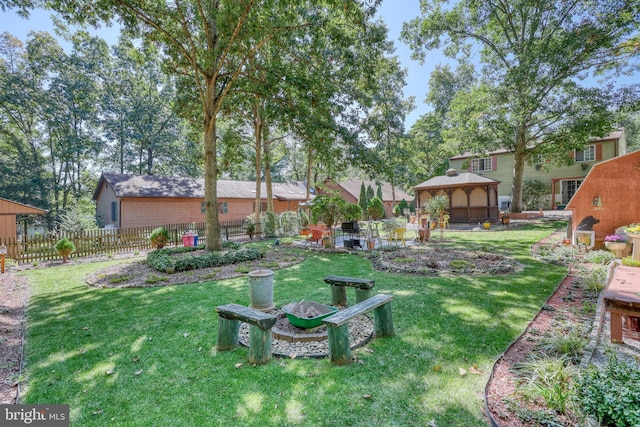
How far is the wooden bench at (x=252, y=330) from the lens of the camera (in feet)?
10.8

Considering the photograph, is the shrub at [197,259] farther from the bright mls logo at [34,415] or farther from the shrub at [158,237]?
the bright mls logo at [34,415]

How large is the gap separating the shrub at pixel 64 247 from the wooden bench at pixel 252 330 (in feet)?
36.1

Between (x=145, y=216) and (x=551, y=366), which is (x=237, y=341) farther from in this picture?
(x=145, y=216)

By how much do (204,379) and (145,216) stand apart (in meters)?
21.4

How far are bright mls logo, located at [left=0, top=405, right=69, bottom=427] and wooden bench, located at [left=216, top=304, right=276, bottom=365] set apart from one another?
155cm

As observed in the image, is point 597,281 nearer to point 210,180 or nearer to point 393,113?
point 210,180

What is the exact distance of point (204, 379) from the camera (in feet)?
10.3

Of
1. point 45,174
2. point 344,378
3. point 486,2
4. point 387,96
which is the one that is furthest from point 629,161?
point 45,174

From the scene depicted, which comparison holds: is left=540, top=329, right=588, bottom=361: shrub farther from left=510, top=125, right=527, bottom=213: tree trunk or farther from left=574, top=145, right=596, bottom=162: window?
left=574, top=145, right=596, bottom=162: window

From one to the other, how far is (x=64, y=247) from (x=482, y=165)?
32779mm

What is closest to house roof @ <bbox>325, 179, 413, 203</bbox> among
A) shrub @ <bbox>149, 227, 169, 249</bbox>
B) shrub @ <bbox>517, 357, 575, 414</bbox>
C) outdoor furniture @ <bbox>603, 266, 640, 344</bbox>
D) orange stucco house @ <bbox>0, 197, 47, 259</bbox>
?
shrub @ <bbox>149, 227, 169, 249</bbox>

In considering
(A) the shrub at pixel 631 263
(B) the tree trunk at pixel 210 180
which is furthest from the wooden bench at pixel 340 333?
(B) the tree trunk at pixel 210 180

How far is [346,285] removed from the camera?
4.83 m

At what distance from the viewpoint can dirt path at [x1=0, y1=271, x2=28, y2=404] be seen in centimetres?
324
